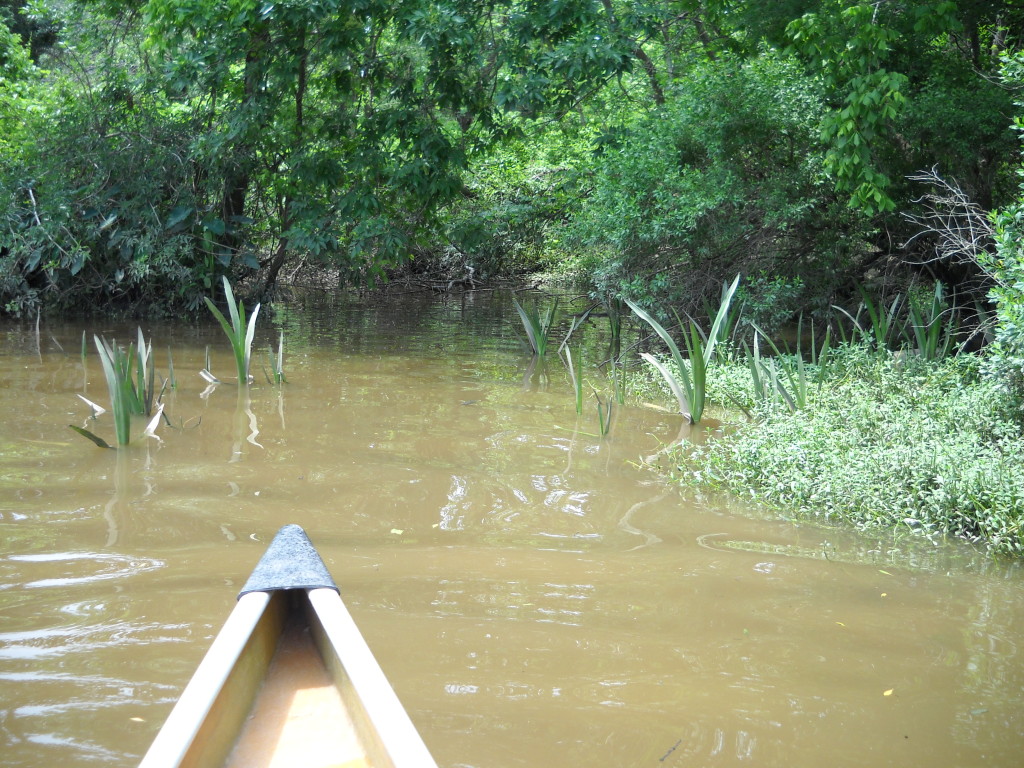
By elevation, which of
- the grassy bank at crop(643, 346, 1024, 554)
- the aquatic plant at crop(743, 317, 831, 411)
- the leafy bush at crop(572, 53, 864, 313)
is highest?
the leafy bush at crop(572, 53, 864, 313)

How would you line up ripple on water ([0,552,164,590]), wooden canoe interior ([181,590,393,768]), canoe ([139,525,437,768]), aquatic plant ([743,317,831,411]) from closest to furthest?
canoe ([139,525,437,768]) → wooden canoe interior ([181,590,393,768]) → ripple on water ([0,552,164,590]) → aquatic plant ([743,317,831,411])

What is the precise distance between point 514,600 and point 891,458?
6.46 feet

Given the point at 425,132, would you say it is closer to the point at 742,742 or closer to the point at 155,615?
the point at 155,615

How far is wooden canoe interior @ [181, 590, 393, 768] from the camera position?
1673 mm

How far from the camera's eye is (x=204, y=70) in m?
8.12

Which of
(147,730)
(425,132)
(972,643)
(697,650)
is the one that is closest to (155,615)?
(147,730)

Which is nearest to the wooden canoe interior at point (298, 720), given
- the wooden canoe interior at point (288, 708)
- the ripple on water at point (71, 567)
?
the wooden canoe interior at point (288, 708)

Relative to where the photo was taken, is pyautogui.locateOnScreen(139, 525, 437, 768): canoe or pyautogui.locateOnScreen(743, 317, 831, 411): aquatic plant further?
pyautogui.locateOnScreen(743, 317, 831, 411): aquatic plant

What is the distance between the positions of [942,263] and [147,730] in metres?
7.49

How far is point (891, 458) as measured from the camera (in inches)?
150

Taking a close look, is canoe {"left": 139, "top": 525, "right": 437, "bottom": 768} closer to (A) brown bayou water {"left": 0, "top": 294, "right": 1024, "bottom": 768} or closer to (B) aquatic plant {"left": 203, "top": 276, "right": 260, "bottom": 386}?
(A) brown bayou water {"left": 0, "top": 294, "right": 1024, "bottom": 768}

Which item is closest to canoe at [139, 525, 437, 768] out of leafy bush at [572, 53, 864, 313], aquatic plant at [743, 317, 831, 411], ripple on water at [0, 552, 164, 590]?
ripple on water at [0, 552, 164, 590]

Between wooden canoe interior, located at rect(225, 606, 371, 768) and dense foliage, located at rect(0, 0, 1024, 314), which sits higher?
dense foliage, located at rect(0, 0, 1024, 314)

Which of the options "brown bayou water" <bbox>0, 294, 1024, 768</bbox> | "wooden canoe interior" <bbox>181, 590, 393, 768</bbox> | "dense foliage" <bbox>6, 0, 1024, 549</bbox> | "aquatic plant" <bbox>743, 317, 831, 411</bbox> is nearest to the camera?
"wooden canoe interior" <bbox>181, 590, 393, 768</bbox>
